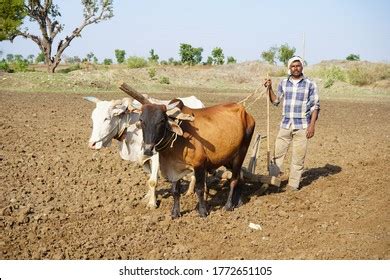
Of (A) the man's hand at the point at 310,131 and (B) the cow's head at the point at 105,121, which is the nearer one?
(B) the cow's head at the point at 105,121

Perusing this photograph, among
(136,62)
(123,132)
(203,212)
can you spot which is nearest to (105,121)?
(123,132)

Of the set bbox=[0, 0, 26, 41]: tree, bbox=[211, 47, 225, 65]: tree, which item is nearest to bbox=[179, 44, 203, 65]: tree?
bbox=[211, 47, 225, 65]: tree

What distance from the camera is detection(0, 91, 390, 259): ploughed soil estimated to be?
16.4 feet

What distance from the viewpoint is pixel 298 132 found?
22.3 ft

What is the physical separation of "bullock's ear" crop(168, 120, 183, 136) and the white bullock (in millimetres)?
641

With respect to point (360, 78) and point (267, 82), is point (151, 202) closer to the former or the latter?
point (267, 82)

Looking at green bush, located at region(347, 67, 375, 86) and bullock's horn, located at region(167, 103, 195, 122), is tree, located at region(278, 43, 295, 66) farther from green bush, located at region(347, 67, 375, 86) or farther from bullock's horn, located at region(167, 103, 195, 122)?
bullock's horn, located at region(167, 103, 195, 122)

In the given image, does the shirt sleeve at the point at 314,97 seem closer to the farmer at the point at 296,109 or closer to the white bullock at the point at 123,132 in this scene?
the farmer at the point at 296,109

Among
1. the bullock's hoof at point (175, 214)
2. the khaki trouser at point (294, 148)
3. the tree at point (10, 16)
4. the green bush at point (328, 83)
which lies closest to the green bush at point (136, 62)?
the tree at point (10, 16)

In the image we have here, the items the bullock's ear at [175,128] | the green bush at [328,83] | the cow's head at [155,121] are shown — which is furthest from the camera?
the green bush at [328,83]

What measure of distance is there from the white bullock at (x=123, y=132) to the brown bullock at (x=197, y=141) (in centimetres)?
42

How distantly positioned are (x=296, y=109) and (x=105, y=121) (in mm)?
2586

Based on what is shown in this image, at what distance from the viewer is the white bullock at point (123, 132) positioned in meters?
6.08
